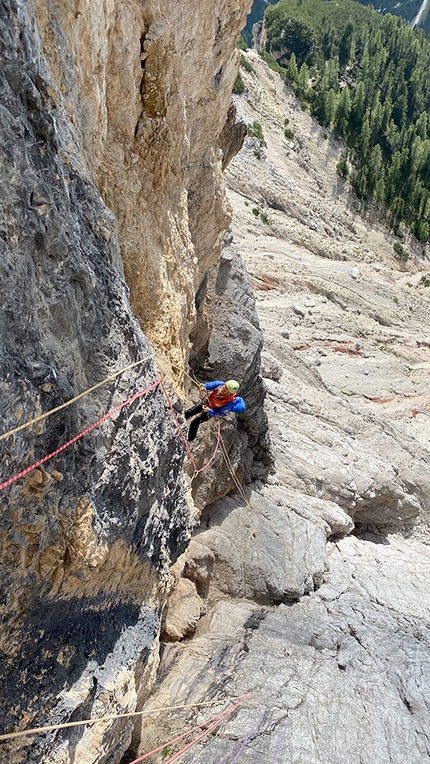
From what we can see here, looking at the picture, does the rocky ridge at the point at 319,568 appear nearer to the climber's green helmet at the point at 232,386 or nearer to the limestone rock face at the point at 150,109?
the climber's green helmet at the point at 232,386

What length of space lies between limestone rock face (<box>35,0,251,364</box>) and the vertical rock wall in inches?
0.9

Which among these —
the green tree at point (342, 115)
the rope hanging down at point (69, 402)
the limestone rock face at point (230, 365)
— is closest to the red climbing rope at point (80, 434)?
the rope hanging down at point (69, 402)

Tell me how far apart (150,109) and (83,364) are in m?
3.59

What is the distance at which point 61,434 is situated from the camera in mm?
3465

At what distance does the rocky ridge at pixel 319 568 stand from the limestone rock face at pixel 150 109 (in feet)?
13.5

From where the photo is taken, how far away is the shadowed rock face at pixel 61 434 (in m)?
3.00

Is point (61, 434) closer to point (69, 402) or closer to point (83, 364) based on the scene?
point (69, 402)

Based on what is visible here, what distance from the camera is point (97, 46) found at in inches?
172

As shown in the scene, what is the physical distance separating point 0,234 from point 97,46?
8.22 feet

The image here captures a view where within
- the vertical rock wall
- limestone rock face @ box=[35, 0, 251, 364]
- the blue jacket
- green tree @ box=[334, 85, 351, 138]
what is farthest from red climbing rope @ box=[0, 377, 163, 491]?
green tree @ box=[334, 85, 351, 138]

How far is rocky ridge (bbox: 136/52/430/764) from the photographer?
20.3 ft

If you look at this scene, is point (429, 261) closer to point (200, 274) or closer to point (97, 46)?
point (200, 274)

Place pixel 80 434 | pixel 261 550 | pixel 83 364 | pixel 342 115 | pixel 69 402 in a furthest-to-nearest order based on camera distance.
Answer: pixel 342 115 < pixel 261 550 < pixel 83 364 < pixel 80 434 < pixel 69 402

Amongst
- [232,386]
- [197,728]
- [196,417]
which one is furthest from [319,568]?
[197,728]
